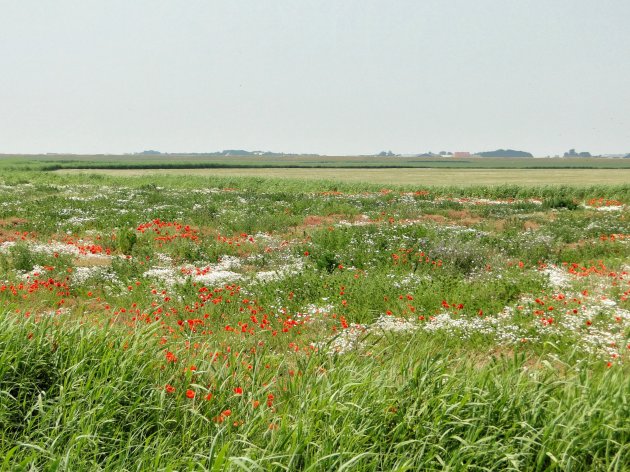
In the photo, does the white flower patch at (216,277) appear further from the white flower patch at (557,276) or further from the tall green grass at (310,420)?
the white flower patch at (557,276)

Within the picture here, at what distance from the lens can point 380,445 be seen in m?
3.90

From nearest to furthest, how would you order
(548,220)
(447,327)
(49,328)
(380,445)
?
(380,445) → (49,328) → (447,327) → (548,220)

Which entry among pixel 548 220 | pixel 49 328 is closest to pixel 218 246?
pixel 49 328

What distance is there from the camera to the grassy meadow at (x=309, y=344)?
159 inches

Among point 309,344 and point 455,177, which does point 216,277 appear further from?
point 455,177

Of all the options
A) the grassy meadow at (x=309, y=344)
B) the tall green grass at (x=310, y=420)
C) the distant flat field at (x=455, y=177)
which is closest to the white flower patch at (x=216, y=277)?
the grassy meadow at (x=309, y=344)

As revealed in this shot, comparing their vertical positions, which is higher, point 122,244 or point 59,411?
point 59,411

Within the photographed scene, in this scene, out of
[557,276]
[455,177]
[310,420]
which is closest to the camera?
[310,420]

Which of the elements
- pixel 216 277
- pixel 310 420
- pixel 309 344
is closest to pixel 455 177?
pixel 216 277

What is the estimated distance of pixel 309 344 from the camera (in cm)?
727

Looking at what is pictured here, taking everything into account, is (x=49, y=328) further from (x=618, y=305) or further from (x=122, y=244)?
(x=122, y=244)

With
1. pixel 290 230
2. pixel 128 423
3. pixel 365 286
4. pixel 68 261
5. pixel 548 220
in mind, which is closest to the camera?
pixel 128 423

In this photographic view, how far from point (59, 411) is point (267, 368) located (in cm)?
216

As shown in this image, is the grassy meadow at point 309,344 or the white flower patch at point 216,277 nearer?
the grassy meadow at point 309,344
